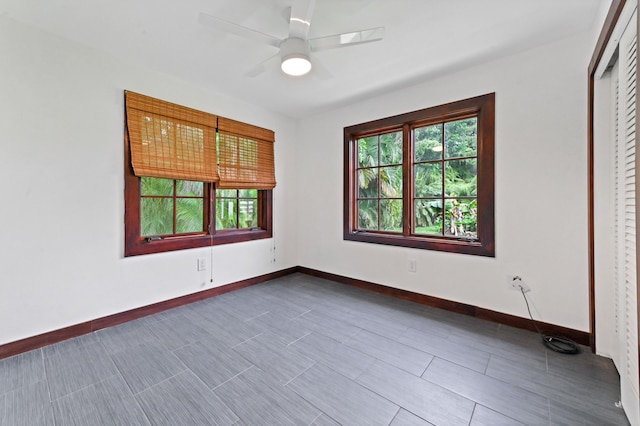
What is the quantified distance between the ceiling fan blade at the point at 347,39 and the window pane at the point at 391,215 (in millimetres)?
1924

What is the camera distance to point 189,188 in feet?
9.75

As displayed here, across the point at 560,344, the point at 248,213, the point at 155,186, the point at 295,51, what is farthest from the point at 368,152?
the point at 560,344

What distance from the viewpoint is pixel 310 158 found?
13.1 feet

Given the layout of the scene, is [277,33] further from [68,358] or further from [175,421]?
[68,358]

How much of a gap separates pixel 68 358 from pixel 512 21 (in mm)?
4051

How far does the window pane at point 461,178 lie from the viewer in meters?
2.65

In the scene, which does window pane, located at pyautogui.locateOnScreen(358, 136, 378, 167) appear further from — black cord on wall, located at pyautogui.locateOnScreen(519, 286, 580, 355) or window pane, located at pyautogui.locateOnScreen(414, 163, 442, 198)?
black cord on wall, located at pyautogui.locateOnScreen(519, 286, 580, 355)

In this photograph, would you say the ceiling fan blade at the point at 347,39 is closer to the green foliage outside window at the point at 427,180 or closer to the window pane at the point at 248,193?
the green foliage outside window at the point at 427,180

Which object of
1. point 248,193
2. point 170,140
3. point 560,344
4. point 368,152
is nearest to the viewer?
point 560,344

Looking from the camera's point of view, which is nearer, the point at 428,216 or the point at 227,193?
the point at 428,216

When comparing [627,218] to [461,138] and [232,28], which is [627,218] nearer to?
[461,138]

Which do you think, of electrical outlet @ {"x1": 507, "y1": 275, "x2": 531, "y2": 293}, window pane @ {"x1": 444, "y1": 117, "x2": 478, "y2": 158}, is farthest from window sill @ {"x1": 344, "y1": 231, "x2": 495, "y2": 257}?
window pane @ {"x1": 444, "y1": 117, "x2": 478, "y2": 158}

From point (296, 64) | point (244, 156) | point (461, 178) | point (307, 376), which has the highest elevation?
point (296, 64)

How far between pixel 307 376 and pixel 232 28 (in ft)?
7.43
